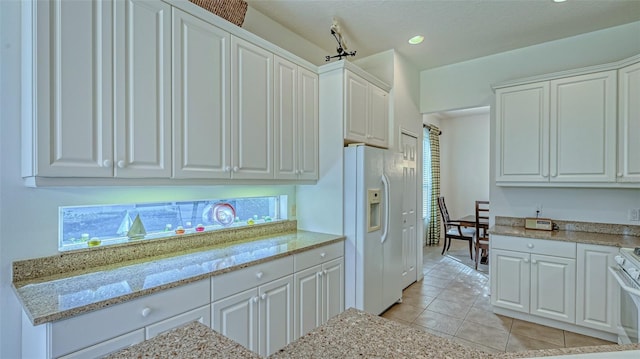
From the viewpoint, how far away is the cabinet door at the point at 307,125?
273 centimetres

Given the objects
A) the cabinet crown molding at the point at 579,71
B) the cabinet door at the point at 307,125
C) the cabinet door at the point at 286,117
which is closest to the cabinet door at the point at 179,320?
the cabinet door at the point at 286,117

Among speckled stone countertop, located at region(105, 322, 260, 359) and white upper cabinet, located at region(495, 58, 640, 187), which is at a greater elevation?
white upper cabinet, located at region(495, 58, 640, 187)

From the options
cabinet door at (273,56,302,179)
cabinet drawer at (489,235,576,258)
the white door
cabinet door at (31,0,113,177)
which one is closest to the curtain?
the white door

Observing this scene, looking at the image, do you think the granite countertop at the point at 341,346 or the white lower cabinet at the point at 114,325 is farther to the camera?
the white lower cabinet at the point at 114,325

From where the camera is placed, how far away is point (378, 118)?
11.0 ft

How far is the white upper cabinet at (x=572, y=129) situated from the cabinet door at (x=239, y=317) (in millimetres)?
2939

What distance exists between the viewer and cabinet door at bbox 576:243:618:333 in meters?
2.51

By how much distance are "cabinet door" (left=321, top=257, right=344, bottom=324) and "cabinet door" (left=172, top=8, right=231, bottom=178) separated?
1.21 metres

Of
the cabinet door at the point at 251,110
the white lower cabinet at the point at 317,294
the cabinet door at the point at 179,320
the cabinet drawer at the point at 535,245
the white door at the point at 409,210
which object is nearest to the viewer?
the cabinet door at the point at 179,320

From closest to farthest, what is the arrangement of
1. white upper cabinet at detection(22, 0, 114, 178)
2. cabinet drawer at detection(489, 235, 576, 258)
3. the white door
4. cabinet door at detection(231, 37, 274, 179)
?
white upper cabinet at detection(22, 0, 114, 178) < cabinet door at detection(231, 37, 274, 179) < cabinet drawer at detection(489, 235, 576, 258) < the white door

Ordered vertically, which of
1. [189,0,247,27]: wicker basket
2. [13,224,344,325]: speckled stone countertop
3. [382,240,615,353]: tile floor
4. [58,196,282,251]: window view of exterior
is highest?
[189,0,247,27]: wicker basket

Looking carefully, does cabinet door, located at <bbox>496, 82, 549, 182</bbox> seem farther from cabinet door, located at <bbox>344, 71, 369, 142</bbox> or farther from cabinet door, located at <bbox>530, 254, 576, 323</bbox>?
cabinet door, located at <bbox>344, 71, 369, 142</bbox>

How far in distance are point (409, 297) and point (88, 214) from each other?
131 inches

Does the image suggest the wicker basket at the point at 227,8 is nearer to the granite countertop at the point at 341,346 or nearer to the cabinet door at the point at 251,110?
the cabinet door at the point at 251,110
